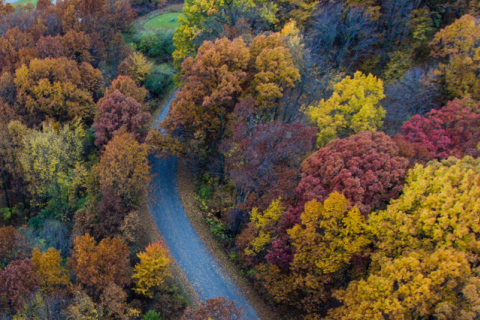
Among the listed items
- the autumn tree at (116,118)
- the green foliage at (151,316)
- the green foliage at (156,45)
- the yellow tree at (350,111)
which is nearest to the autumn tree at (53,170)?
the autumn tree at (116,118)

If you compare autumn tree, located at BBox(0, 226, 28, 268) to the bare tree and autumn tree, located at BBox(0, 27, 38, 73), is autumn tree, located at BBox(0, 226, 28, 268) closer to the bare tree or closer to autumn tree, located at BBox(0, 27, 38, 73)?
autumn tree, located at BBox(0, 27, 38, 73)

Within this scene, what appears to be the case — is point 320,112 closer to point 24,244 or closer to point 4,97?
point 24,244

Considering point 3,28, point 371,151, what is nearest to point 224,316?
point 371,151

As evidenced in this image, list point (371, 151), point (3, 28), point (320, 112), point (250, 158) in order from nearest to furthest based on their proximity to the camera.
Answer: point (371, 151) → point (250, 158) → point (320, 112) → point (3, 28)

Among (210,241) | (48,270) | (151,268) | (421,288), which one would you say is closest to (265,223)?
(210,241)

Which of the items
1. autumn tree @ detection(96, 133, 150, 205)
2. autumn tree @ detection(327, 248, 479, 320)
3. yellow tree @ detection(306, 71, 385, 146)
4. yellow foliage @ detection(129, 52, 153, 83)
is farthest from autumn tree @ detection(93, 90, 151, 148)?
autumn tree @ detection(327, 248, 479, 320)

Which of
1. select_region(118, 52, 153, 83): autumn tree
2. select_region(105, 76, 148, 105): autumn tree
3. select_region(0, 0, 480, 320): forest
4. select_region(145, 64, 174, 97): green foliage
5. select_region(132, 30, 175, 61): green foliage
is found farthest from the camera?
select_region(132, 30, 175, 61): green foliage
